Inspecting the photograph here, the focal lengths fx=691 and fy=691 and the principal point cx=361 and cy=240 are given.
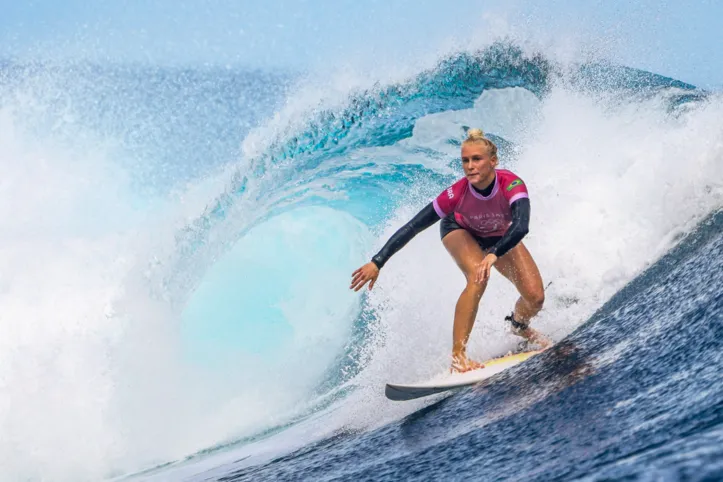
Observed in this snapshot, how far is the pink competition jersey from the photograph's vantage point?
161 inches

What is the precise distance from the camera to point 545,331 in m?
4.71

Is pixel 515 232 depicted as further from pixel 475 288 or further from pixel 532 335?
pixel 532 335

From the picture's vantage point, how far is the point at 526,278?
424 cm

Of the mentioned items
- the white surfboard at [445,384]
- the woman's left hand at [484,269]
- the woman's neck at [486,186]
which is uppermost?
the woman's neck at [486,186]

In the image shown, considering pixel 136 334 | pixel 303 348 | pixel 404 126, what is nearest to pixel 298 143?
pixel 404 126

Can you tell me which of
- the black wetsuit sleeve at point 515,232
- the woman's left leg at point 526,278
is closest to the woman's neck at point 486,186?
the black wetsuit sleeve at point 515,232

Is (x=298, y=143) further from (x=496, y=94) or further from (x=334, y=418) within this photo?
(x=334, y=418)

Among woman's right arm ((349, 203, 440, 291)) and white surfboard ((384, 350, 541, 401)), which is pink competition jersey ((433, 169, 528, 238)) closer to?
woman's right arm ((349, 203, 440, 291))

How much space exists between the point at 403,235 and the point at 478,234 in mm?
509

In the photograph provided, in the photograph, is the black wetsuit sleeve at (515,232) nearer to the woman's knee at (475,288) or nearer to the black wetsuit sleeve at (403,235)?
the woman's knee at (475,288)

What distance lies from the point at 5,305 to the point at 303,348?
3777 millimetres

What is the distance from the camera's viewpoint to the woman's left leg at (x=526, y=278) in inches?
167

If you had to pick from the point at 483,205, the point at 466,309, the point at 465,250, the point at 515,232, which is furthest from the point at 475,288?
the point at 483,205

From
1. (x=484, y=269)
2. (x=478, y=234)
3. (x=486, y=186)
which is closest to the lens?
(x=484, y=269)
